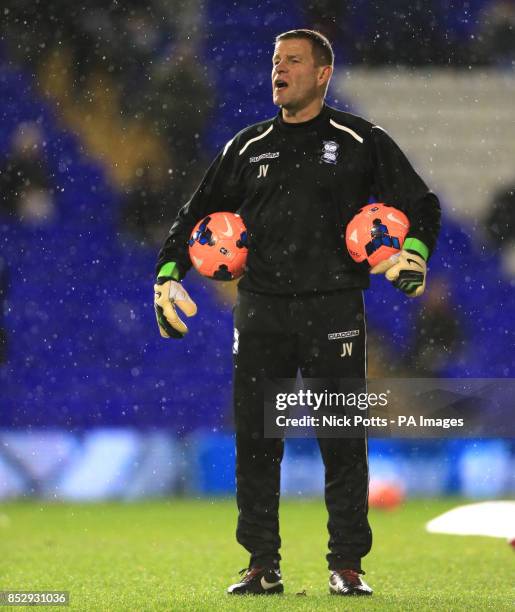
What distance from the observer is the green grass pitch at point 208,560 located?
3840mm

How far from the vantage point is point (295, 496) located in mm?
9180

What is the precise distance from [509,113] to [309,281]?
7.76m

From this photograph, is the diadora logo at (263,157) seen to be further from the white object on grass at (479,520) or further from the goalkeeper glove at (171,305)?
the white object on grass at (479,520)

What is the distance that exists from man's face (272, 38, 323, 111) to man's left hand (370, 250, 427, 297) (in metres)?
0.72

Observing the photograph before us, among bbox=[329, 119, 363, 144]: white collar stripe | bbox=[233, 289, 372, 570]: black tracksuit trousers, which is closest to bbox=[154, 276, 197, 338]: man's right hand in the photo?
bbox=[233, 289, 372, 570]: black tracksuit trousers

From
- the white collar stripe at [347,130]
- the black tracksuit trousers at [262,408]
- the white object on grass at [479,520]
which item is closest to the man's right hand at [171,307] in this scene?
the black tracksuit trousers at [262,408]

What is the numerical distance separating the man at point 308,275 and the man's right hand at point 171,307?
15 millimetres

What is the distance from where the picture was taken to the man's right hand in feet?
13.7

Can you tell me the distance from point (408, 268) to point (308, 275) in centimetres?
38

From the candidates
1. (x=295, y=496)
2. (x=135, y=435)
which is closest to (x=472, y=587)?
(x=295, y=496)

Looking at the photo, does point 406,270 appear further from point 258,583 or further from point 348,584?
point 258,583

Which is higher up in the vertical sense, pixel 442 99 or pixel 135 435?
pixel 442 99

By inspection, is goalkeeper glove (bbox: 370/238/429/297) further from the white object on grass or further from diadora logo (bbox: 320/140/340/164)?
the white object on grass

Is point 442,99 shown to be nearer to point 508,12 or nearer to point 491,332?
point 508,12
